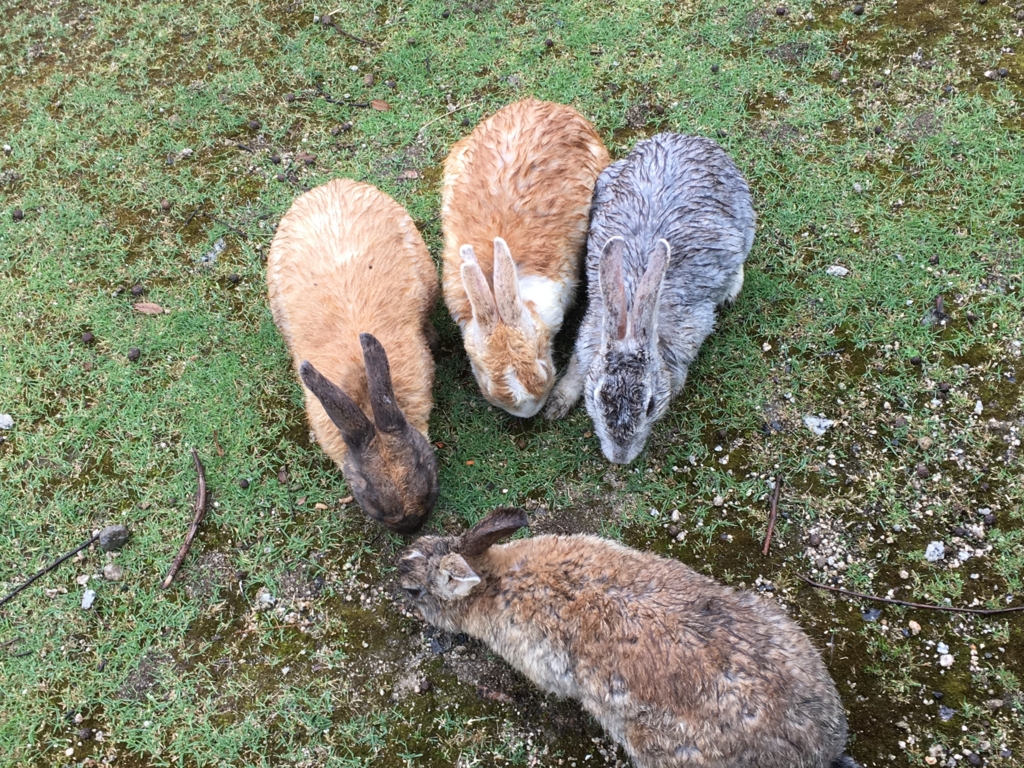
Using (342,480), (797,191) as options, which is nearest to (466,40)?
(797,191)

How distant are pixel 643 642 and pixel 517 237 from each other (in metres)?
2.56

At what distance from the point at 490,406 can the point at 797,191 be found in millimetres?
2775

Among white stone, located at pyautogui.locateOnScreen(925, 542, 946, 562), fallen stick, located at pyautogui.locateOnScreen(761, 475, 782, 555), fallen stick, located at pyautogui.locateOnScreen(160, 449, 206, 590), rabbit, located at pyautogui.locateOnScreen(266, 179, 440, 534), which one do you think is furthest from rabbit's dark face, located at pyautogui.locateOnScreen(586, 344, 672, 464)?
fallen stick, located at pyautogui.locateOnScreen(160, 449, 206, 590)

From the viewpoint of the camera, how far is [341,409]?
12.0 feet

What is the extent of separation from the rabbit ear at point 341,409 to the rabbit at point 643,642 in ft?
2.13

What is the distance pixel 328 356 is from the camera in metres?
4.26

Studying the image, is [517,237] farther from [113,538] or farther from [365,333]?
[113,538]

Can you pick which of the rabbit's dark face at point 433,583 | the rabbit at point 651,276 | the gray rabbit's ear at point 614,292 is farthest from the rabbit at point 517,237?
the rabbit's dark face at point 433,583

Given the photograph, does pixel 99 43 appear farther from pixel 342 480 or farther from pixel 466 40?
pixel 342 480

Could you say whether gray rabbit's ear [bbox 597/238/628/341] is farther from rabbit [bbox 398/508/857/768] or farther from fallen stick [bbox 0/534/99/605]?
fallen stick [bbox 0/534/99/605]

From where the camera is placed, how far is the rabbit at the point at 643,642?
A: 9.98 ft

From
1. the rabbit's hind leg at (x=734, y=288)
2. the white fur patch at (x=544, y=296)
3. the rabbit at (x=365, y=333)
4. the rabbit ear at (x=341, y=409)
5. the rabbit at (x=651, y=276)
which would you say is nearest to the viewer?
the rabbit ear at (x=341, y=409)

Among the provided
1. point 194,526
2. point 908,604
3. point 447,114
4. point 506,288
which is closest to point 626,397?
point 506,288

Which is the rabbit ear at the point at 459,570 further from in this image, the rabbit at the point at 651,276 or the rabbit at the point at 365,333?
the rabbit at the point at 651,276
